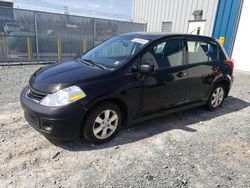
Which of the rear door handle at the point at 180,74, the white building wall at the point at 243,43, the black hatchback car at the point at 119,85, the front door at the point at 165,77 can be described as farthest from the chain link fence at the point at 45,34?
the rear door handle at the point at 180,74

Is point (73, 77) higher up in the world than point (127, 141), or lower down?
higher up

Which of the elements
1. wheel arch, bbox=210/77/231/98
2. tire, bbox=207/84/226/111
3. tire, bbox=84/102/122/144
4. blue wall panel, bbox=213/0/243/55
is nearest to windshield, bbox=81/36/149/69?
tire, bbox=84/102/122/144

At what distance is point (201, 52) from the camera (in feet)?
13.5

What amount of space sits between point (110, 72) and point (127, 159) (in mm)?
1220

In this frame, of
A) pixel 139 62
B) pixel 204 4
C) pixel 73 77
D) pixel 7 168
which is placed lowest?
pixel 7 168

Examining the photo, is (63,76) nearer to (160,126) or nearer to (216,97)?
(160,126)

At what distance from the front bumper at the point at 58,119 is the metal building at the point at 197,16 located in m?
9.24

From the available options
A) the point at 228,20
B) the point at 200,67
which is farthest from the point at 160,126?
the point at 228,20

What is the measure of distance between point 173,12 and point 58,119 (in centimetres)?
1112

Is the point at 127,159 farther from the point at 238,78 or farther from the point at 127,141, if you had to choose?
the point at 238,78

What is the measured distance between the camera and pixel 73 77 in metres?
2.81

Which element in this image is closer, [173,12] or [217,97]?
[217,97]

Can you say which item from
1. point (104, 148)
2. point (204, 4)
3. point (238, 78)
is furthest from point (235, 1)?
point (104, 148)

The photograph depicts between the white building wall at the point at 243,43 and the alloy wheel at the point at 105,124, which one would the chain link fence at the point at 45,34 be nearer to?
the white building wall at the point at 243,43
